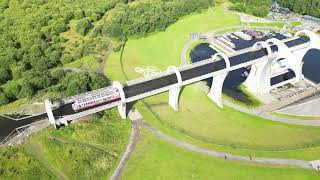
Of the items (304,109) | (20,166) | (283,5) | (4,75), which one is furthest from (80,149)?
(283,5)

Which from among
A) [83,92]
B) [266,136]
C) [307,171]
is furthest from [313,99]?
[83,92]

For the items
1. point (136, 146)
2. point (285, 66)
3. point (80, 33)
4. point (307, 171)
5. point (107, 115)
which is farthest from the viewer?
point (80, 33)

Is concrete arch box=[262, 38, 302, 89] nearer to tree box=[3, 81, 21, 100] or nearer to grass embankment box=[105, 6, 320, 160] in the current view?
grass embankment box=[105, 6, 320, 160]

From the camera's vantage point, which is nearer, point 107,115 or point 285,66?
point 107,115

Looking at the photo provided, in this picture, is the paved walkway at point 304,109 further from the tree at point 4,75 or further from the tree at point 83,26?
the tree at point 4,75

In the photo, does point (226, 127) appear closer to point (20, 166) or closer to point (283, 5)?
point (20, 166)

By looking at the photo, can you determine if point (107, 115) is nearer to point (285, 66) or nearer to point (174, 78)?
point (174, 78)

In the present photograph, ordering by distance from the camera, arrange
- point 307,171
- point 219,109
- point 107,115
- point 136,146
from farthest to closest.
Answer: point 219,109 < point 107,115 < point 136,146 < point 307,171
